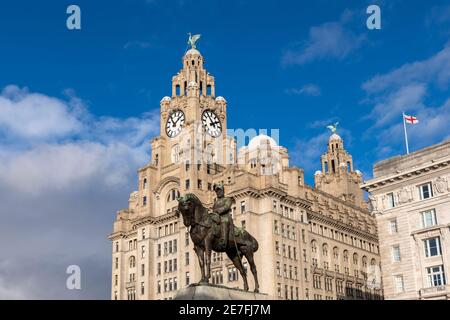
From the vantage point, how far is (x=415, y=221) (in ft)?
229

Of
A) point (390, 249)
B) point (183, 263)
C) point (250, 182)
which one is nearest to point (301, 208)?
point (250, 182)

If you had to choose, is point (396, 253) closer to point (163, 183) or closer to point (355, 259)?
point (355, 259)

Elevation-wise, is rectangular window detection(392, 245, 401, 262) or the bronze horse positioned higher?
rectangular window detection(392, 245, 401, 262)

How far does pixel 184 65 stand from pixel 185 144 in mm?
21606

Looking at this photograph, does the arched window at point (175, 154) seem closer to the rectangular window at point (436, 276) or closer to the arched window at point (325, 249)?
the arched window at point (325, 249)

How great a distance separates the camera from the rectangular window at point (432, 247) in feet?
220

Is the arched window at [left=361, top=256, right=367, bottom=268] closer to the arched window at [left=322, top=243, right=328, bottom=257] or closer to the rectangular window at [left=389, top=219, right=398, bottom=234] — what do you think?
the arched window at [left=322, top=243, right=328, bottom=257]

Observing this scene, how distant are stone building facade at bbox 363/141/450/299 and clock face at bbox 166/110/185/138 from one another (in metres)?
56.2

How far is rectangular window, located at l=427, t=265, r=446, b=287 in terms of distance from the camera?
66.2 m

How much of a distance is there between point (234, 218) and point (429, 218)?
144 ft

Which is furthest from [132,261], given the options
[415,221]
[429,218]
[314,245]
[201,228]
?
[201,228]

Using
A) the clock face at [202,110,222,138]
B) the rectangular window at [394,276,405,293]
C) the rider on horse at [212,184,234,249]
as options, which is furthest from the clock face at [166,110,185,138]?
the rider on horse at [212,184,234,249]

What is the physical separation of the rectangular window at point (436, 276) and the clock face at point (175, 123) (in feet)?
217
